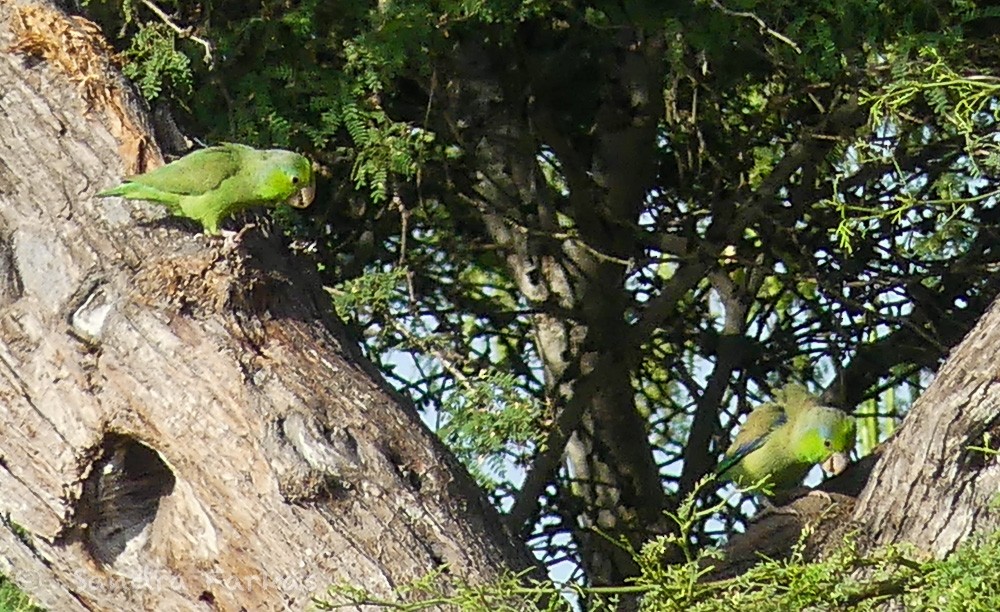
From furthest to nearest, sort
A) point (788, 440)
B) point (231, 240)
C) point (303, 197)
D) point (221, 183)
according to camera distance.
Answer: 1. point (788, 440)
2. point (303, 197)
3. point (221, 183)
4. point (231, 240)

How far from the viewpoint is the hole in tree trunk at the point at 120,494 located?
3174 mm

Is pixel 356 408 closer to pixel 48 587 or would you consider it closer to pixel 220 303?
pixel 220 303

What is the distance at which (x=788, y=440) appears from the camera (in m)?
5.32

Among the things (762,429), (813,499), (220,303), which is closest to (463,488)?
(220,303)

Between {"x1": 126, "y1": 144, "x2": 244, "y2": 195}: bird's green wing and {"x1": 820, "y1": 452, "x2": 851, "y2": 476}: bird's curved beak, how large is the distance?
2645 mm

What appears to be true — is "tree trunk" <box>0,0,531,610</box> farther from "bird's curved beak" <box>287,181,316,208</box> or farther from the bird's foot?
"bird's curved beak" <box>287,181,316,208</box>

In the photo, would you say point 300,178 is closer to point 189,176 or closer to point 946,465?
point 189,176

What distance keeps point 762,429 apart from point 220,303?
2.71 meters

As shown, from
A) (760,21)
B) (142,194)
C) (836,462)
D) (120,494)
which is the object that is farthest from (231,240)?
(836,462)

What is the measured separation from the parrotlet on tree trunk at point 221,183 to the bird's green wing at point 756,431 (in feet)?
6.60

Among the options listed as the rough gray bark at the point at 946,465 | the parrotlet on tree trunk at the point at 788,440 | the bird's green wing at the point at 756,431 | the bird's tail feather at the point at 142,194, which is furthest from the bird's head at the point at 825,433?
the bird's tail feather at the point at 142,194

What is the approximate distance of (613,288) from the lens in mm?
5613

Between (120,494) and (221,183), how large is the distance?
81 centimetres

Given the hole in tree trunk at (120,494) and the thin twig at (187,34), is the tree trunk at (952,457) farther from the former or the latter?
the thin twig at (187,34)
